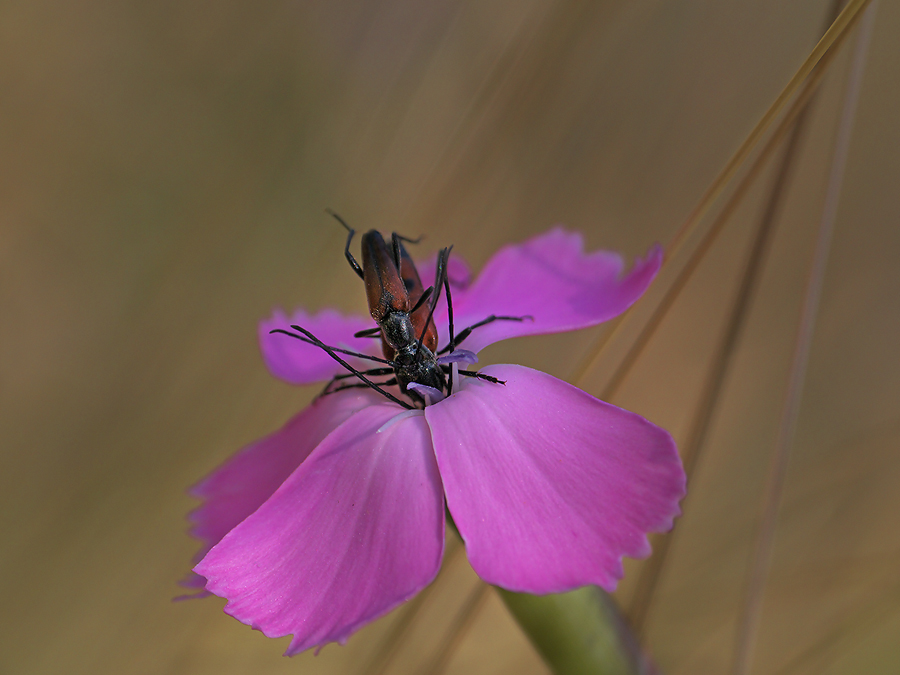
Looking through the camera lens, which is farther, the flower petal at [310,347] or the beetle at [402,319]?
the flower petal at [310,347]

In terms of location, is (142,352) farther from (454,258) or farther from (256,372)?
(454,258)

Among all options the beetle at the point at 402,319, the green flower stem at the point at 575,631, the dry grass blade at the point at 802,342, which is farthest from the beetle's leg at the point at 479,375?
the dry grass blade at the point at 802,342

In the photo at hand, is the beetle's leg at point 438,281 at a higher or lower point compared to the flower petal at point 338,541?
higher

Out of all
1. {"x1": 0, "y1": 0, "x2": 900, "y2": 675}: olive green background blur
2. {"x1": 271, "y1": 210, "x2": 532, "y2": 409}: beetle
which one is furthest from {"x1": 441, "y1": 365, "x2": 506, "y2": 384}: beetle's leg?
{"x1": 0, "y1": 0, "x2": 900, "y2": 675}: olive green background blur

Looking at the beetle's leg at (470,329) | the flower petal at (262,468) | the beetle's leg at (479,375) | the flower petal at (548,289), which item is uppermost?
the flower petal at (548,289)

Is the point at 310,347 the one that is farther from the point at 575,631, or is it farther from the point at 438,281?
the point at 575,631

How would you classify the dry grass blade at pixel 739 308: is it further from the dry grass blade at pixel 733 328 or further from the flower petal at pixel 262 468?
the flower petal at pixel 262 468
